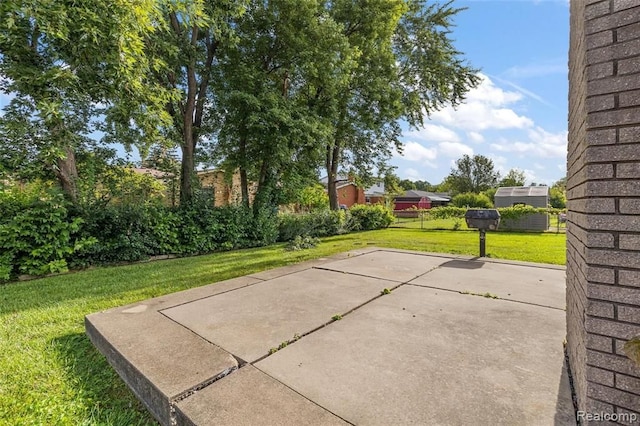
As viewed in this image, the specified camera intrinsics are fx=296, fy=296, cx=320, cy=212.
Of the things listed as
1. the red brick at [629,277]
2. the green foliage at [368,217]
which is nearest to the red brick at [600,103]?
the red brick at [629,277]

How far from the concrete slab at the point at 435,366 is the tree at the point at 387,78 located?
938 centimetres

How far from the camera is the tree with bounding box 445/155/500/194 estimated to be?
150 ft

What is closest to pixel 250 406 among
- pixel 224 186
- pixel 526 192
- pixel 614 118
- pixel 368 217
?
pixel 614 118

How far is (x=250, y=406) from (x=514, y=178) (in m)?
52.4

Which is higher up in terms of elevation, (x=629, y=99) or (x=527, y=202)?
(x=629, y=99)

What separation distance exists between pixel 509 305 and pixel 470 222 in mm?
2880

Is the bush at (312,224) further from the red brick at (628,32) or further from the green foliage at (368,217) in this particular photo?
the red brick at (628,32)

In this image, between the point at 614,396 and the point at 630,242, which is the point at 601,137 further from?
the point at 614,396

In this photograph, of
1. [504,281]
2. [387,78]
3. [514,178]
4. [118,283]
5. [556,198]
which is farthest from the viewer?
[514,178]

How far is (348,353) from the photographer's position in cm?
205

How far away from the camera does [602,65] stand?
3.86 feet

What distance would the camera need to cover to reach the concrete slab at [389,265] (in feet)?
14.0

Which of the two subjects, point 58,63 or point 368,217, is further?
point 368,217

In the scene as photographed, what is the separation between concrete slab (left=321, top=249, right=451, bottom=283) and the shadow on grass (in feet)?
9.86
